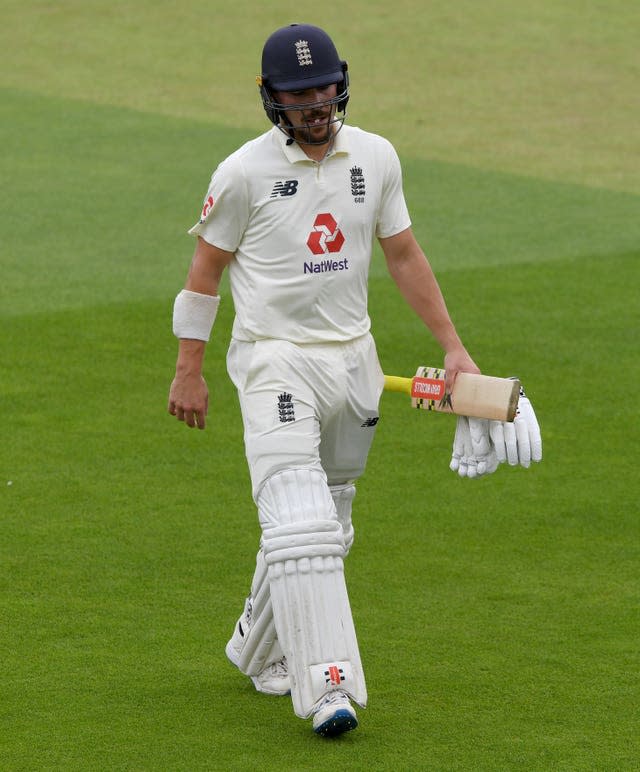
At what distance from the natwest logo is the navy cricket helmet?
37cm

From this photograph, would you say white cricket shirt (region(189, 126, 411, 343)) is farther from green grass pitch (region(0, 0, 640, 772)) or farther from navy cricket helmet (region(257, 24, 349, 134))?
green grass pitch (region(0, 0, 640, 772))

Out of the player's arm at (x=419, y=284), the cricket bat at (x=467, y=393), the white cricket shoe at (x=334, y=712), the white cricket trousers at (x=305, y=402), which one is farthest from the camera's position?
the player's arm at (x=419, y=284)

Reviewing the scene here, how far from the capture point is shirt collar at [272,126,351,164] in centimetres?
559

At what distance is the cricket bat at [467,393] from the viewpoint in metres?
5.66

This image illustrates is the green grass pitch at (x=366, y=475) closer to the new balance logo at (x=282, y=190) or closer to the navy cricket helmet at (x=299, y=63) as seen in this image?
the new balance logo at (x=282, y=190)

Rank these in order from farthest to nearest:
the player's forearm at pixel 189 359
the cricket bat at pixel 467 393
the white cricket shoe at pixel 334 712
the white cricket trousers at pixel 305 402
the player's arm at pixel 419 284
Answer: the player's arm at pixel 419 284 → the player's forearm at pixel 189 359 → the cricket bat at pixel 467 393 → the white cricket trousers at pixel 305 402 → the white cricket shoe at pixel 334 712

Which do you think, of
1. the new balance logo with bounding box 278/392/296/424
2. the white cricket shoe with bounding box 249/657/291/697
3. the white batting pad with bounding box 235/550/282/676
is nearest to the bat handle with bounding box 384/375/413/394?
the new balance logo with bounding box 278/392/296/424

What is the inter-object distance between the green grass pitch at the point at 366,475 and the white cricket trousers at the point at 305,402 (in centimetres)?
90

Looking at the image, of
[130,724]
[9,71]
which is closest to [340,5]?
[9,71]

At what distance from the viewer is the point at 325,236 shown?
562 centimetres

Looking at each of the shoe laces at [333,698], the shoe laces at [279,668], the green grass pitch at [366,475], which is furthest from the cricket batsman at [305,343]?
the green grass pitch at [366,475]

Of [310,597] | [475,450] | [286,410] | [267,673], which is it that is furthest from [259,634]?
[475,450]

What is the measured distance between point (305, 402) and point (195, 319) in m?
0.50

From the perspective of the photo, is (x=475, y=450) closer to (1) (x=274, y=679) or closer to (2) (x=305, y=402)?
(2) (x=305, y=402)
